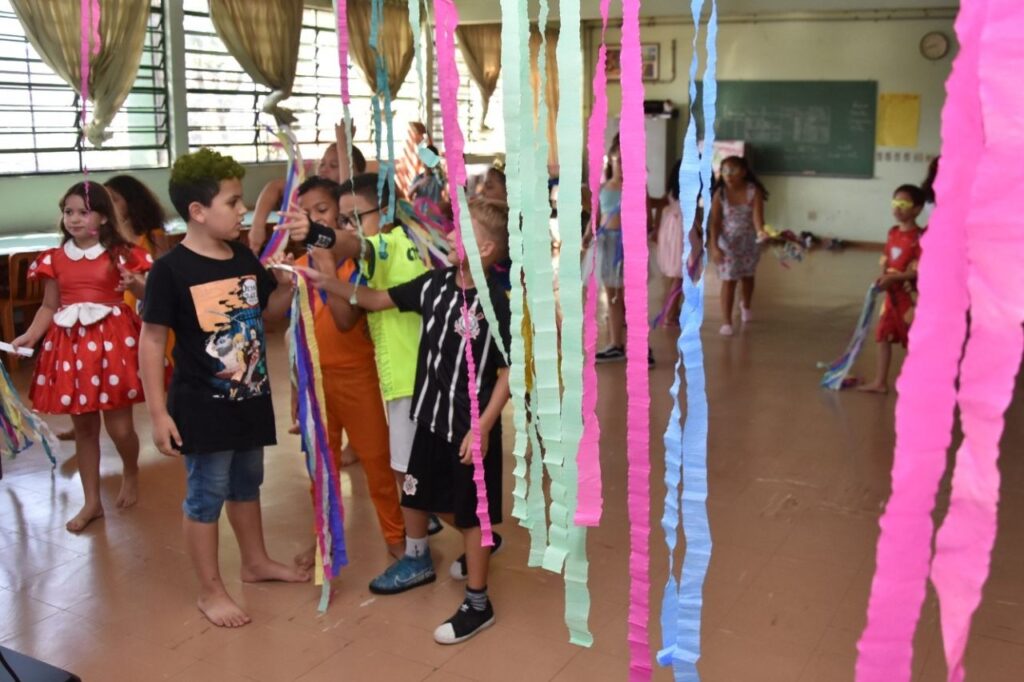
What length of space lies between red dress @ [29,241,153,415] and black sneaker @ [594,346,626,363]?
305 centimetres

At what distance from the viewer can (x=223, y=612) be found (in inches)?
109

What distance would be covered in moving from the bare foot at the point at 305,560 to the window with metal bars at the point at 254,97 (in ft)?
18.8

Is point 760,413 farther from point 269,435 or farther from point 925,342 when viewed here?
point 925,342

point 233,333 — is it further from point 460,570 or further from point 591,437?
point 591,437

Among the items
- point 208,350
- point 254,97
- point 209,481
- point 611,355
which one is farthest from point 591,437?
point 254,97

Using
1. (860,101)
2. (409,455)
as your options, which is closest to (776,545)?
(409,455)

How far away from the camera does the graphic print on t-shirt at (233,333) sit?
2.65 m

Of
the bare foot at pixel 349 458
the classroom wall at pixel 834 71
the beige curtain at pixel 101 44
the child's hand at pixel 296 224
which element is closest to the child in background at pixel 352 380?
Answer: the child's hand at pixel 296 224

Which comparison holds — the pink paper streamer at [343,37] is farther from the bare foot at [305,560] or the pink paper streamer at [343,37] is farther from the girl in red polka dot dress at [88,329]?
the girl in red polka dot dress at [88,329]

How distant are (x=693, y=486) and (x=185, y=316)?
69.2 inches

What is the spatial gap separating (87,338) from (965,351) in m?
3.22

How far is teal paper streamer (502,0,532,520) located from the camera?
1341mm

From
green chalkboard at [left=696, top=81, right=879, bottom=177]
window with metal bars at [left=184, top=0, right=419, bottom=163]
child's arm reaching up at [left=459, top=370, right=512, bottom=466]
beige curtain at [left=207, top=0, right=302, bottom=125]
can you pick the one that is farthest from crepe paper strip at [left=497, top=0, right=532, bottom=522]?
green chalkboard at [left=696, top=81, right=879, bottom=177]

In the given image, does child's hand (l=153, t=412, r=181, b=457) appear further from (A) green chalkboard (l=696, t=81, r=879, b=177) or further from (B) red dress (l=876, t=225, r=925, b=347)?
(A) green chalkboard (l=696, t=81, r=879, b=177)
